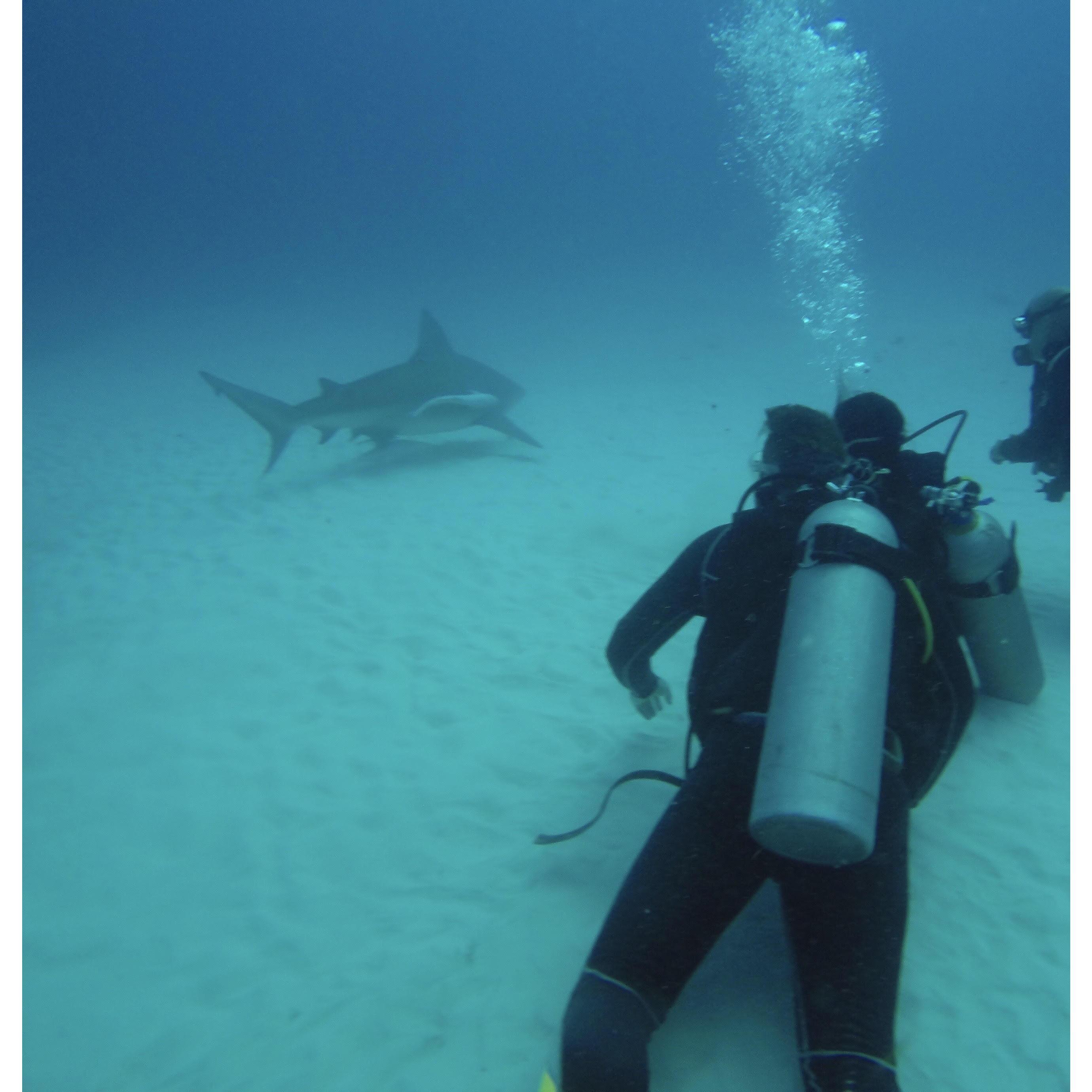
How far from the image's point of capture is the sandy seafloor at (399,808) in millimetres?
2146

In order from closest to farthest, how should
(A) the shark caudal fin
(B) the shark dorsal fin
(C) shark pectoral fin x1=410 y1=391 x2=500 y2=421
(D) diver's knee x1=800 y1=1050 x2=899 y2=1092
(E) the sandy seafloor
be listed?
(D) diver's knee x1=800 y1=1050 x2=899 y2=1092, (E) the sandy seafloor, (A) the shark caudal fin, (C) shark pectoral fin x1=410 y1=391 x2=500 y2=421, (B) the shark dorsal fin

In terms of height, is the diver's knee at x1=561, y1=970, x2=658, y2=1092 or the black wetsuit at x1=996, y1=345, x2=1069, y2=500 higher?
the black wetsuit at x1=996, y1=345, x2=1069, y2=500

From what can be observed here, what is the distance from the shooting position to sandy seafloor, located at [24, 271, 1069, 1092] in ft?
7.04

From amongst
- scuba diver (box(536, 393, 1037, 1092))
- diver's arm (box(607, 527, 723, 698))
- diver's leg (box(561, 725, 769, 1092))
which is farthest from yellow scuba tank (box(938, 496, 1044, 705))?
→ diver's leg (box(561, 725, 769, 1092))

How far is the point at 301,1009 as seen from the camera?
2.30 metres

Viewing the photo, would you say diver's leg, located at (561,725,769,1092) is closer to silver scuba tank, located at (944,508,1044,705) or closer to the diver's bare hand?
the diver's bare hand

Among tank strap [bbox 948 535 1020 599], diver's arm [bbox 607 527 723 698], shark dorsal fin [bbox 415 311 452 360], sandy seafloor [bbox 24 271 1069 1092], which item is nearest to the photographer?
sandy seafloor [bbox 24 271 1069 1092]

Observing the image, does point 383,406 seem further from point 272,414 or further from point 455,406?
point 272,414

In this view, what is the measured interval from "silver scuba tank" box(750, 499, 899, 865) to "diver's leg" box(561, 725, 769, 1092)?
14 cm

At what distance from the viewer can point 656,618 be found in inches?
114

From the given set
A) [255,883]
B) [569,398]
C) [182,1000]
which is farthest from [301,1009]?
[569,398]

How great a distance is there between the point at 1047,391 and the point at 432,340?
26.8 ft

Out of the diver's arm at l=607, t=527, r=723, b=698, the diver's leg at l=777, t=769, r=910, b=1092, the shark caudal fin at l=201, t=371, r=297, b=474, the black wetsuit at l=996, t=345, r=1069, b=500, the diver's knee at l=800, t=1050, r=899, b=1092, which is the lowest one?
the diver's knee at l=800, t=1050, r=899, b=1092

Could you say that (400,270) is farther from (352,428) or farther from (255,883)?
(255,883)
